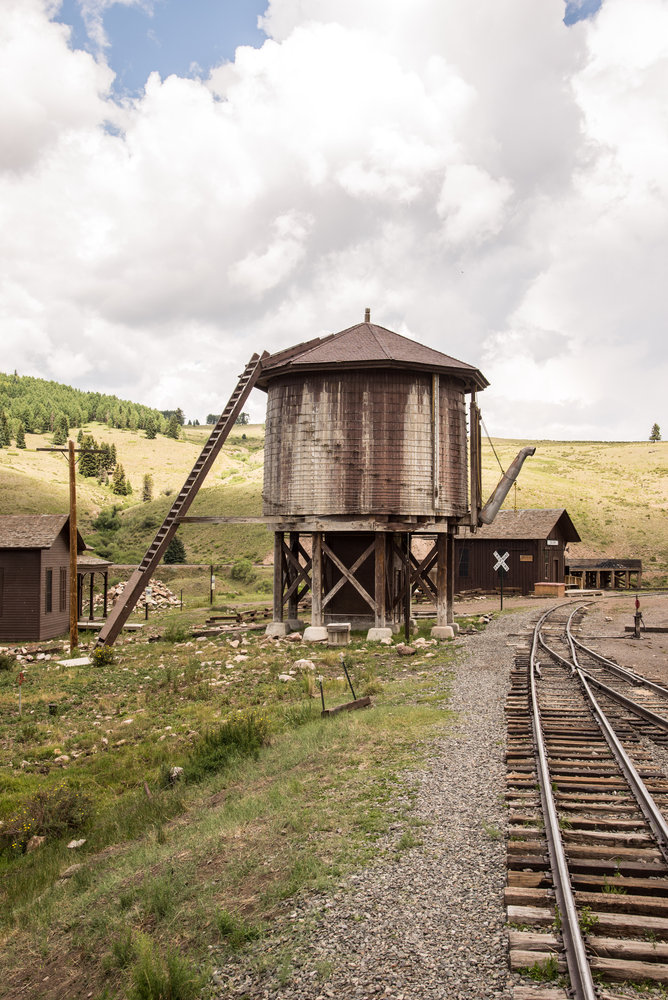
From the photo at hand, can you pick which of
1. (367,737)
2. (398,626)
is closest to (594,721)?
(367,737)

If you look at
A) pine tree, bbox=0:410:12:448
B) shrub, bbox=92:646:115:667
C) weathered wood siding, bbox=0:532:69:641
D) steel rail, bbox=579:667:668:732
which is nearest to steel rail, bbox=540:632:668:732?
steel rail, bbox=579:667:668:732

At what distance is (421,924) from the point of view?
5688 millimetres

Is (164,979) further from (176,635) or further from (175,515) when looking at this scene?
(176,635)

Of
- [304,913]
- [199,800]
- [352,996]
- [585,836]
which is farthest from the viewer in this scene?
[199,800]

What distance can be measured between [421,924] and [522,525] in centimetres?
4365

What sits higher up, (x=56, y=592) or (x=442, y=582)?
(x=442, y=582)

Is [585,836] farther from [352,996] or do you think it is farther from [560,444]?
[560,444]

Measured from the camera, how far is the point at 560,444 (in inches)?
5910

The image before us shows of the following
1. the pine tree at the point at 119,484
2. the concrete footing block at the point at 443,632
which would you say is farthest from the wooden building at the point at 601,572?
the pine tree at the point at 119,484

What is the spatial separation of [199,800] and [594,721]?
5793 millimetres

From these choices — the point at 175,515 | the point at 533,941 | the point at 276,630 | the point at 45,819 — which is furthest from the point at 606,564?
the point at 533,941

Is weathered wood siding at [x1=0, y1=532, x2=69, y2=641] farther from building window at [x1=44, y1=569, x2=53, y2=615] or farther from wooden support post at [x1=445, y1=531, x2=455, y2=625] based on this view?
wooden support post at [x1=445, y1=531, x2=455, y2=625]

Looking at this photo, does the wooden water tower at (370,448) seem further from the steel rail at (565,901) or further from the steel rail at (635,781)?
the steel rail at (565,901)

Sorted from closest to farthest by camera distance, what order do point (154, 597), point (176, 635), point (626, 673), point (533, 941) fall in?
point (533, 941)
point (626, 673)
point (176, 635)
point (154, 597)
